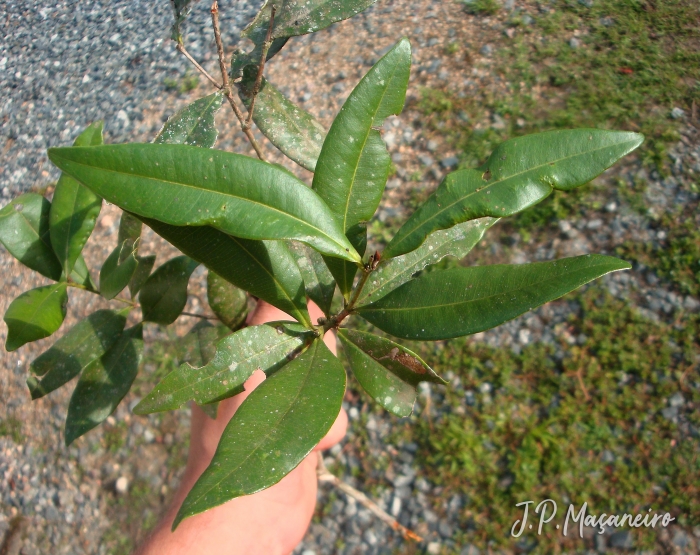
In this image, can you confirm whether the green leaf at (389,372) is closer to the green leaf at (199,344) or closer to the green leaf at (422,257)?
the green leaf at (422,257)

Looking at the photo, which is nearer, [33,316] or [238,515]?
[33,316]

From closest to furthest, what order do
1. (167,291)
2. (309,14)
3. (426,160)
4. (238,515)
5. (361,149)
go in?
1. (361,149)
2. (309,14)
3. (167,291)
4. (238,515)
5. (426,160)

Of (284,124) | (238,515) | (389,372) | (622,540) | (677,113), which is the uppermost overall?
(284,124)

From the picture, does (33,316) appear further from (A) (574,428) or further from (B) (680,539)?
(B) (680,539)

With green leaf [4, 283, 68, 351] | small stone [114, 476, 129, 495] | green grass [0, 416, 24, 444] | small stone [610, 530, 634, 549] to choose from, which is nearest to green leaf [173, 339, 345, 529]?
green leaf [4, 283, 68, 351]

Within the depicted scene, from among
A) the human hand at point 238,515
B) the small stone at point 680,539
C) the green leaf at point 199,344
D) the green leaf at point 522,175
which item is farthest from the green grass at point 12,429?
the small stone at point 680,539

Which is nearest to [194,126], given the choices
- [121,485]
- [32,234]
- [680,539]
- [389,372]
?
[32,234]
